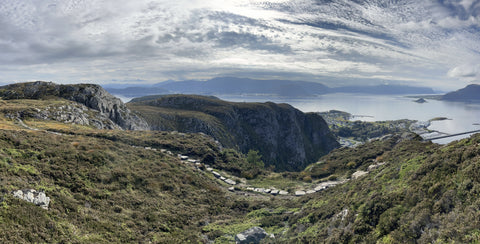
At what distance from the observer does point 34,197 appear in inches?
472

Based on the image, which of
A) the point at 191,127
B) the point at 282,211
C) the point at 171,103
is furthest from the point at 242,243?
the point at 171,103

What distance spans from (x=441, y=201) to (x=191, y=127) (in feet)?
304

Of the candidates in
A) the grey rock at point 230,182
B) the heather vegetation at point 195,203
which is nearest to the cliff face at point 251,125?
the grey rock at point 230,182

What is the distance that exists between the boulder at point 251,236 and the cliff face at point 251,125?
76.0 m

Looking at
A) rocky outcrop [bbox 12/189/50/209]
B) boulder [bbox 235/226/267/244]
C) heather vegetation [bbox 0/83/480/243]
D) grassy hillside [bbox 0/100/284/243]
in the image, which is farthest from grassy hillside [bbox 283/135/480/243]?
rocky outcrop [bbox 12/189/50/209]

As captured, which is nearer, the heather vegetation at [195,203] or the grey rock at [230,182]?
the heather vegetation at [195,203]

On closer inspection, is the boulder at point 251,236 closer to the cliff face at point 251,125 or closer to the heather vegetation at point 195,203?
the heather vegetation at point 195,203

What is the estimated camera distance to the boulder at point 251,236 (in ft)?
54.3

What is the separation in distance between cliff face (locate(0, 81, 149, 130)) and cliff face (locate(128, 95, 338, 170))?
18555 mm

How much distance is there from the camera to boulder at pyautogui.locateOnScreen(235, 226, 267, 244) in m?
16.6

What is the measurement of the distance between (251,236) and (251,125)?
121402 mm

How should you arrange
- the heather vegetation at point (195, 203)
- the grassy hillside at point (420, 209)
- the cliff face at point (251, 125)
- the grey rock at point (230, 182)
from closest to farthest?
the grassy hillside at point (420, 209)
the heather vegetation at point (195, 203)
the grey rock at point (230, 182)
the cliff face at point (251, 125)

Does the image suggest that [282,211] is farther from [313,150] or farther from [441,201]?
[313,150]

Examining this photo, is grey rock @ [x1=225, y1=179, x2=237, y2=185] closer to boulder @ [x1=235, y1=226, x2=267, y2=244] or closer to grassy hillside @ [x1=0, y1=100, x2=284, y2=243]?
grassy hillside @ [x1=0, y1=100, x2=284, y2=243]
